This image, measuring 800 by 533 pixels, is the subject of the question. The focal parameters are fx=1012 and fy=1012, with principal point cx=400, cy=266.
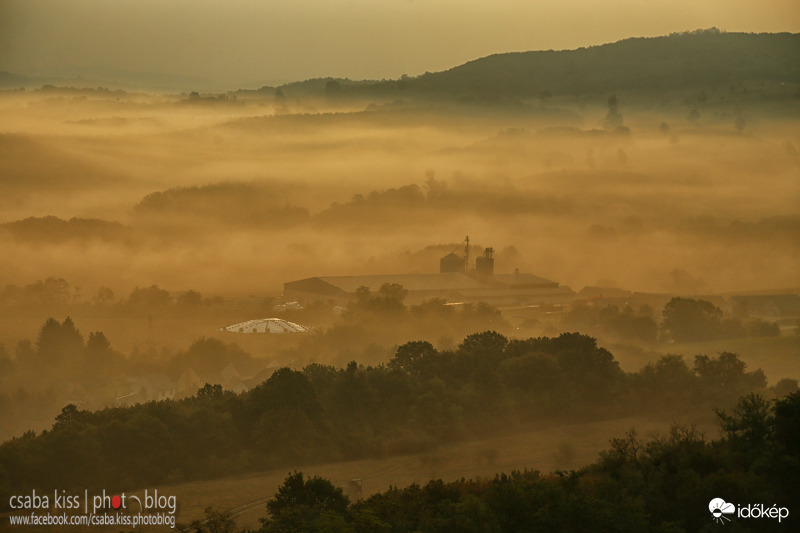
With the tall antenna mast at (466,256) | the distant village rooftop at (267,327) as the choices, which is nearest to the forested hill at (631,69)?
the tall antenna mast at (466,256)

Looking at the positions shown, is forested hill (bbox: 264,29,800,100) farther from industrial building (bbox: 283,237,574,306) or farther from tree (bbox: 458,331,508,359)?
tree (bbox: 458,331,508,359)

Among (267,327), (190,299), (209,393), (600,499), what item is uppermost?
(190,299)

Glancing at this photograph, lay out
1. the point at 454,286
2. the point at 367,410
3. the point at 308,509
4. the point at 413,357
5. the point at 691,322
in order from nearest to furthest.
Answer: the point at 308,509
the point at 367,410
the point at 413,357
the point at 691,322
the point at 454,286

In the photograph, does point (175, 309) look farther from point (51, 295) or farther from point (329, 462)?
point (329, 462)

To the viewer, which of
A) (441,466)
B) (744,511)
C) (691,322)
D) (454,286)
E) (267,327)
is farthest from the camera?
(454,286)

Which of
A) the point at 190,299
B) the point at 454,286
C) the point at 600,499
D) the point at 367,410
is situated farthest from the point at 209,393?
the point at 454,286

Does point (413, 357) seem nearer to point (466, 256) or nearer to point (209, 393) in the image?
point (209, 393)
